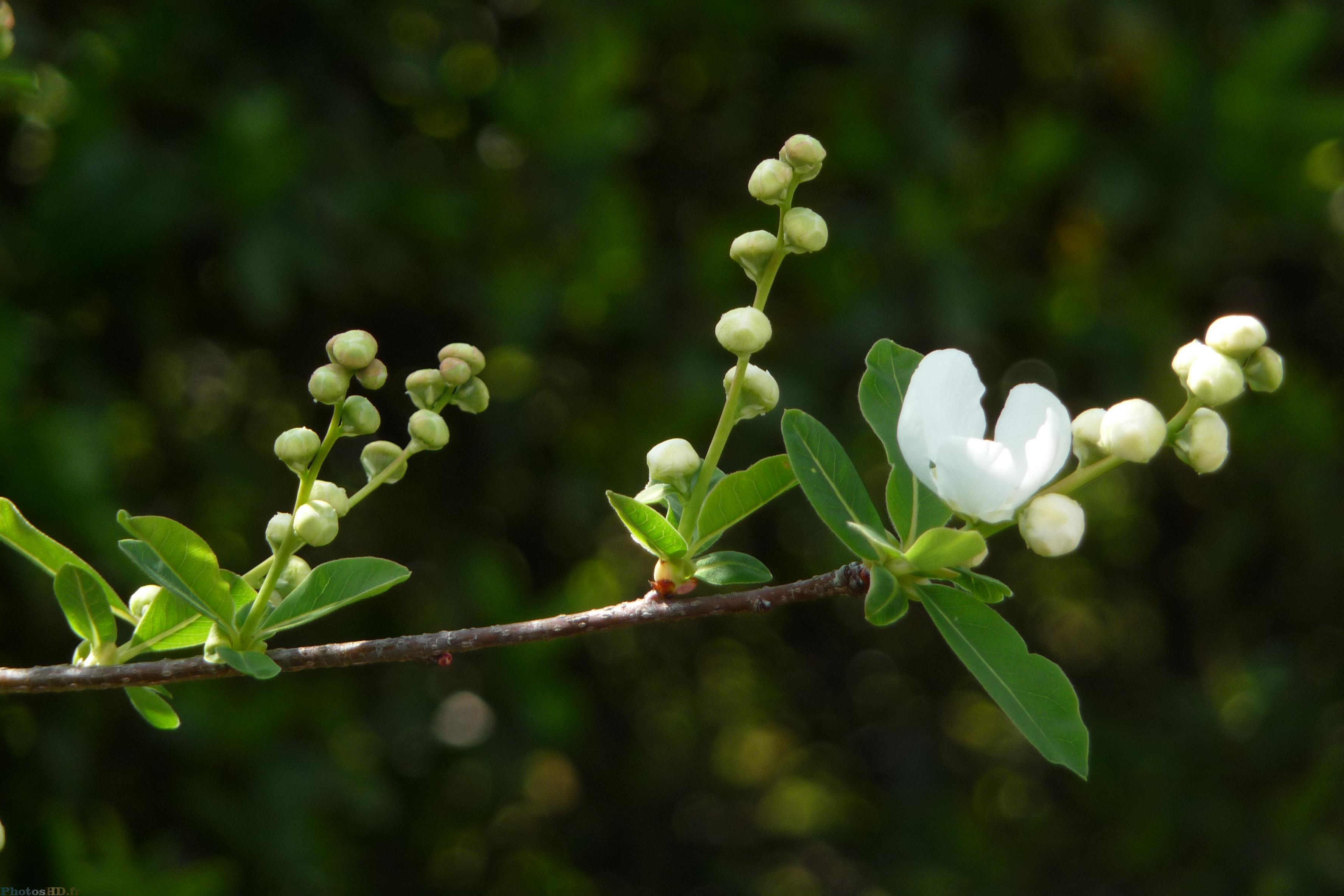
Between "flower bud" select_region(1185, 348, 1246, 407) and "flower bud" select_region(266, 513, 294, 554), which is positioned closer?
"flower bud" select_region(1185, 348, 1246, 407)

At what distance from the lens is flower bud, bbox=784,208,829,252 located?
803 millimetres

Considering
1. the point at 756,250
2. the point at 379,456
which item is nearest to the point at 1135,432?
the point at 756,250

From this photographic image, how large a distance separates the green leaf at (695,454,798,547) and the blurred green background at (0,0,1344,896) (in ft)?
4.36

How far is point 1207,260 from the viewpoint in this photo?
2.38 meters

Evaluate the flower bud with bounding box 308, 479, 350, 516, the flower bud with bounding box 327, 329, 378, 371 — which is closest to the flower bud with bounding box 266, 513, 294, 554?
the flower bud with bounding box 308, 479, 350, 516

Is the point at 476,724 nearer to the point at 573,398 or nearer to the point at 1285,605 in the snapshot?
the point at 573,398

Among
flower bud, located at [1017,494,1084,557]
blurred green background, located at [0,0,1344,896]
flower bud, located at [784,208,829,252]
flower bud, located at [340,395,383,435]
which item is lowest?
flower bud, located at [1017,494,1084,557]

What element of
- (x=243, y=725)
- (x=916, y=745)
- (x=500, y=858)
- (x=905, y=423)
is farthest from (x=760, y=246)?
(x=916, y=745)

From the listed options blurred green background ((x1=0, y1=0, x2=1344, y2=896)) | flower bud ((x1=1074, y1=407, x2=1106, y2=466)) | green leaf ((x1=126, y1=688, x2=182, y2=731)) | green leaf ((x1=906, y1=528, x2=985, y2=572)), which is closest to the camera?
green leaf ((x1=906, y1=528, x2=985, y2=572))

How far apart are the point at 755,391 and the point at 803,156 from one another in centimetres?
18

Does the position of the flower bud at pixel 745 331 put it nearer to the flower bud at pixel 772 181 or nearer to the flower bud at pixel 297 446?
the flower bud at pixel 772 181

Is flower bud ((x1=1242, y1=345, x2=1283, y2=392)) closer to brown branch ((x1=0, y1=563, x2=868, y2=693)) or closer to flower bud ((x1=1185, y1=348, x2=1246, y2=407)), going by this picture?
flower bud ((x1=1185, y1=348, x2=1246, y2=407))

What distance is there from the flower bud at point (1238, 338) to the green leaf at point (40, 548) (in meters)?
0.78

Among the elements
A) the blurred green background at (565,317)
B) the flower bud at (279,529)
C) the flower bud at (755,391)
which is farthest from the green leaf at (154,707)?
the blurred green background at (565,317)
